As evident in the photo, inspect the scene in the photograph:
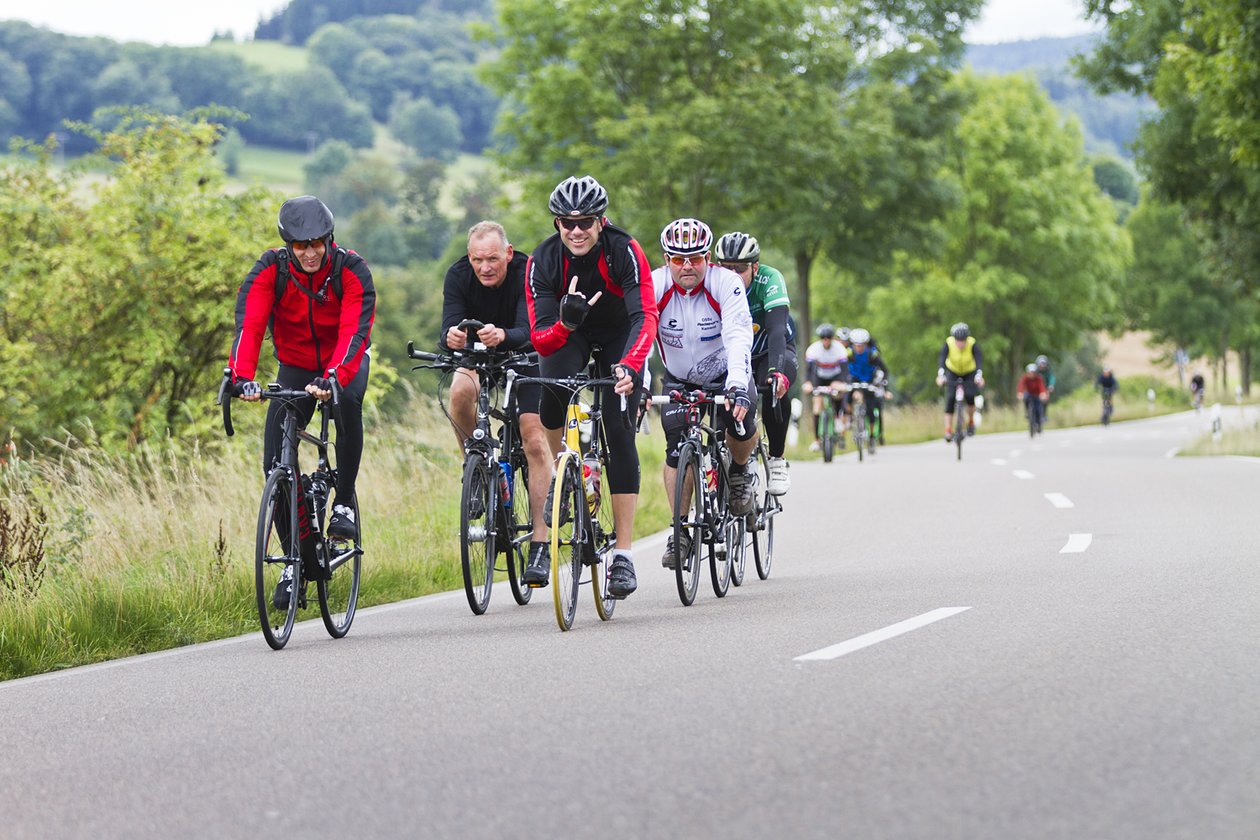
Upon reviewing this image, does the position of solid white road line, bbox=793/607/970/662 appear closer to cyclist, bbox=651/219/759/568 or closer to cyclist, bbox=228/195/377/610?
cyclist, bbox=651/219/759/568

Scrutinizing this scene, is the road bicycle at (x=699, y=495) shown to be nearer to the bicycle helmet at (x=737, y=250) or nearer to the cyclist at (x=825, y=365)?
the bicycle helmet at (x=737, y=250)

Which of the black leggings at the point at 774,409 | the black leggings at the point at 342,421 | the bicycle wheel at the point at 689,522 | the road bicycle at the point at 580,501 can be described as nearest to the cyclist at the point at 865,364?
the black leggings at the point at 774,409

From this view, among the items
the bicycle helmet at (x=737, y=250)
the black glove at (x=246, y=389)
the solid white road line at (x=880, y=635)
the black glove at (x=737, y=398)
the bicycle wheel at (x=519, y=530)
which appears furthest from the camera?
the bicycle helmet at (x=737, y=250)

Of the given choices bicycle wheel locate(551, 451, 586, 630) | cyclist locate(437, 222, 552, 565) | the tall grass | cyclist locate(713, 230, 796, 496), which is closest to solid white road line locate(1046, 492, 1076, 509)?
the tall grass

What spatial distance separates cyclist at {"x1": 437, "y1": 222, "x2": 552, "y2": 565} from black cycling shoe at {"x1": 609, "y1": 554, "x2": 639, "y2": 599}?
719 millimetres

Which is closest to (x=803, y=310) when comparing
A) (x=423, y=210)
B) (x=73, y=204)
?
(x=73, y=204)

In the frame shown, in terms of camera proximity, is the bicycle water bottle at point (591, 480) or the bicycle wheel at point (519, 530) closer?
the bicycle water bottle at point (591, 480)

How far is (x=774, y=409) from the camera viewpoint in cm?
1035

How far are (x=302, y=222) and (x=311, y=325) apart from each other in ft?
1.83

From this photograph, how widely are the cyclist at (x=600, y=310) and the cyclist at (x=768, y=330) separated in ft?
5.33

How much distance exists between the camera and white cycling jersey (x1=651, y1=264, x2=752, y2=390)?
8.87 m

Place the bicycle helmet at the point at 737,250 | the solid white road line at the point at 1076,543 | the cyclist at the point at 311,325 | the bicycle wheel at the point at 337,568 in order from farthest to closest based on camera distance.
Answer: the solid white road line at the point at 1076,543 < the bicycle helmet at the point at 737,250 < the bicycle wheel at the point at 337,568 < the cyclist at the point at 311,325

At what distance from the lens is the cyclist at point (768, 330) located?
995 centimetres

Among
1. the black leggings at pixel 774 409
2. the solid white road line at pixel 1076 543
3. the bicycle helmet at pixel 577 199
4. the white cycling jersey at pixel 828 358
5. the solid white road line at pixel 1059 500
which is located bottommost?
the solid white road line at pixel 1059 500
